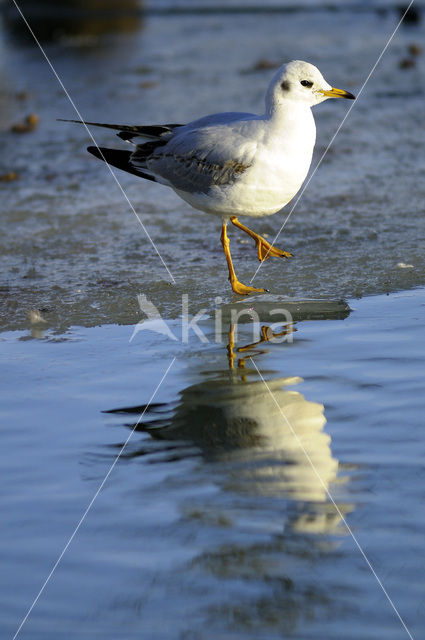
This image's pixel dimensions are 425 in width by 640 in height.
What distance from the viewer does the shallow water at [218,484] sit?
2.26 metres

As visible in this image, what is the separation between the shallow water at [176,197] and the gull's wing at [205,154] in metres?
0.50

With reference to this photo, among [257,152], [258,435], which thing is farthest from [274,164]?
[258,435]

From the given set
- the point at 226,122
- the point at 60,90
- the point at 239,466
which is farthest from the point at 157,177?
the point at 60,90

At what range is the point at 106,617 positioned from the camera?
2244 millimetres

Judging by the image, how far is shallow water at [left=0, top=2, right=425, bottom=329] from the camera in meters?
4.80

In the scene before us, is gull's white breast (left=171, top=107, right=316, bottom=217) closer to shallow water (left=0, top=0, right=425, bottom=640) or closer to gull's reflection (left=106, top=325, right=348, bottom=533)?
shallow water (left=0, top=0, right=425, bottom=640)

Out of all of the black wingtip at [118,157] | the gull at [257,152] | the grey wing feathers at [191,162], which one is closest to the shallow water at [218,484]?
the gull at [257,152]

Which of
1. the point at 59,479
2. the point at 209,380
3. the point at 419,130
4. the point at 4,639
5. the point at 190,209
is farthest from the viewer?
the point at 419,130

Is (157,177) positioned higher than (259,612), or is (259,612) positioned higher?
(157,177)

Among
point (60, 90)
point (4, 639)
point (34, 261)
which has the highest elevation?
point (60, 90)

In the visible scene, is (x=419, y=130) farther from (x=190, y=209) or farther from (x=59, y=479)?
(x=59, y=479)

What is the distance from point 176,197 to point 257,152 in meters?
2.18

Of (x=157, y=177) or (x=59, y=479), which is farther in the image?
(x=157, y=177)

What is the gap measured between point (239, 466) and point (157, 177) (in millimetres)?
2592
